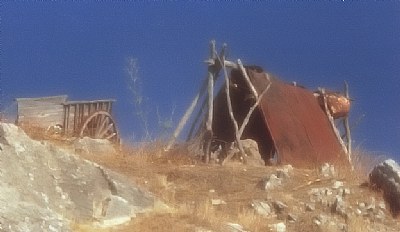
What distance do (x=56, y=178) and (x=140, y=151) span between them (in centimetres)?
476

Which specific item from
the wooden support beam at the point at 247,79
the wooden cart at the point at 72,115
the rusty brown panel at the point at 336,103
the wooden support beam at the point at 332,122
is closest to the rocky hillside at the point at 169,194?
the wooden support beam at the point at 247,79

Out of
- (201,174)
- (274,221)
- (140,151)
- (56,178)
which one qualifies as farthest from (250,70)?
(56,178)

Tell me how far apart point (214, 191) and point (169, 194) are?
87cm

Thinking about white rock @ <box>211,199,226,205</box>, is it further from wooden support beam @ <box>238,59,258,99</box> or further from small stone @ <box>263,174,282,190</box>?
wooden support beam @ <box>238,59,258,99</box>

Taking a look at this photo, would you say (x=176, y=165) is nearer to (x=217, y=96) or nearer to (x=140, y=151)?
(x=140, y=151)

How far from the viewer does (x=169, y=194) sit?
9.34 meters

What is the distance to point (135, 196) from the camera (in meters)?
8.23

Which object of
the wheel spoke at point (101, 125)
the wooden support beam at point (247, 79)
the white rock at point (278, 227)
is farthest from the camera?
the wheel spoke at point (101, 125)

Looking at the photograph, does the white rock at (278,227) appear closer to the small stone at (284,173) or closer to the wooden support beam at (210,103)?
the small stone at (284,173)

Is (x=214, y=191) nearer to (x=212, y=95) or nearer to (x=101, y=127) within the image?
(x=212, y=95)

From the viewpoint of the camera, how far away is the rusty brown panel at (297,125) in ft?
43.5

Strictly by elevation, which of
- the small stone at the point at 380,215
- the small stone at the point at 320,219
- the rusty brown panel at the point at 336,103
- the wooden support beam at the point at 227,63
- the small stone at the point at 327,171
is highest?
the wooden support beam at the point at 227,63

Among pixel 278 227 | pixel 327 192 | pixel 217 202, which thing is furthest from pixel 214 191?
pixel 278 227

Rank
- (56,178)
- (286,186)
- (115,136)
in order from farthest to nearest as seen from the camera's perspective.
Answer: (115,136), (286,186), (56,178)
